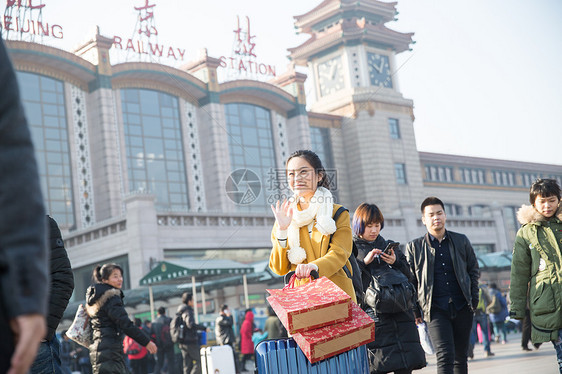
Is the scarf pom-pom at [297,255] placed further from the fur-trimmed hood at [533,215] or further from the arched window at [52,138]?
the arched window at [52,138]

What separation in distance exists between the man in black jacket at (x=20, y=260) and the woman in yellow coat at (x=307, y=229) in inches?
111

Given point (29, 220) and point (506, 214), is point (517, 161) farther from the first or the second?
point (29, 220)

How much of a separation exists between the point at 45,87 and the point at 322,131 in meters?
20.7

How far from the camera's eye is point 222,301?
1096 inches

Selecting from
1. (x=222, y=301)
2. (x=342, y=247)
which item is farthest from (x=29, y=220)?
(x=222, y=301)

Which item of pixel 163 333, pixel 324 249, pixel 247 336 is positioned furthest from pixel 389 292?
pixel 247 336

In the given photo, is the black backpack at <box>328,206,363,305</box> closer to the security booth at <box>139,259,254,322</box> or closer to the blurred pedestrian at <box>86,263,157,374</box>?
the blurred pedestrian at <box>86,263,157,374</box>

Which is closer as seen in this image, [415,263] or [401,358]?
[401,358]

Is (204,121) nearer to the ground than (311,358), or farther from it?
farther from it

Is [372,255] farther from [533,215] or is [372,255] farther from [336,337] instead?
[336,337]

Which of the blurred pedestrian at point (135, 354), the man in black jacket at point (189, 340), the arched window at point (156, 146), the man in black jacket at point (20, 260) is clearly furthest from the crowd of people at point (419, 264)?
the arched window at point (156, 146)

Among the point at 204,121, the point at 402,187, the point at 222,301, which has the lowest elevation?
the point at 222,301

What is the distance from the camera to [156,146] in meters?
39.0

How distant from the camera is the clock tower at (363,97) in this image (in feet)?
165
